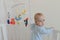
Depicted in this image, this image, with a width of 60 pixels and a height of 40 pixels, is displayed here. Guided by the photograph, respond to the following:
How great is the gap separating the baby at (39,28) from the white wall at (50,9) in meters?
0.27

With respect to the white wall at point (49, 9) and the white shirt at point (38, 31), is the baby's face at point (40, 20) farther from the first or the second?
the white wall at point (49, 9)

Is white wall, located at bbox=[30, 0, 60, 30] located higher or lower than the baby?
higher

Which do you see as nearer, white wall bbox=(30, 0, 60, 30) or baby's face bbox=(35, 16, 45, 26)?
baby's face bbox=(35, 16, 45, 26)

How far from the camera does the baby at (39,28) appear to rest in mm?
1617

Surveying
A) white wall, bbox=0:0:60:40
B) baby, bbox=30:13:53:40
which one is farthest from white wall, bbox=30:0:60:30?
baby, bbox=30:13:53:40

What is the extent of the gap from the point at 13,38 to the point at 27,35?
0.20 metres

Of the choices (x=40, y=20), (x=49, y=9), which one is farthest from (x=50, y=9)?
(x=40, y=20)

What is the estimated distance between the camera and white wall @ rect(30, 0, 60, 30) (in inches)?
74.8

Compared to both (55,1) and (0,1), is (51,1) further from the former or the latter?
(0,1)

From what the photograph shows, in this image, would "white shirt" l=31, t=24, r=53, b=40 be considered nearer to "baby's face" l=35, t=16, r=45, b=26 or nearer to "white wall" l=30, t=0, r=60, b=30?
"baby's face" l=35, t=16, r=45, b=26

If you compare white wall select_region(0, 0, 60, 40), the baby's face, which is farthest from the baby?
white wall select_region(0, 0, 60, 40)

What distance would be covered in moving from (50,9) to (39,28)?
14.8 inches

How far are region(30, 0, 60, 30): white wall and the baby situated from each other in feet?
0.90

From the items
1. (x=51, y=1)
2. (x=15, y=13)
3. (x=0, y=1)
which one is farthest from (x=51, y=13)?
(x=0, y=1)
